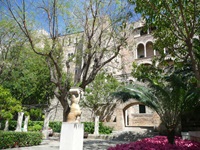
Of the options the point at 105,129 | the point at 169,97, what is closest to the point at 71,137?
the point at 169,97

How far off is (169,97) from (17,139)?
31.4 ft

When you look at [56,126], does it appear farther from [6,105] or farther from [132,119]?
[6,105]

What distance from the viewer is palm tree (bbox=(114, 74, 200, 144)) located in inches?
351

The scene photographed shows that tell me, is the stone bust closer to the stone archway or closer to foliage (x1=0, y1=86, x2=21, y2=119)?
foliage (x1=0, y1=86, x2=21, y2=119)

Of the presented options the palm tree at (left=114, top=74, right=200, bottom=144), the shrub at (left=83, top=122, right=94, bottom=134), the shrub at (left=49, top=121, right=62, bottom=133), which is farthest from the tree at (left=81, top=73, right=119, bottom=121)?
the palm tree at (left=114, top=74, right=200, bottom=144)

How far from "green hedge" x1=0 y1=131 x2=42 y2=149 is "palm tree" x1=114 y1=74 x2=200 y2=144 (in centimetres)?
700

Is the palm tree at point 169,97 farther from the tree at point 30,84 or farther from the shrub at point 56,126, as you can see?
the shrub at point 56,126

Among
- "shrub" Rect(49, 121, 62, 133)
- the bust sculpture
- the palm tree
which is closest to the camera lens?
the bust sculpture

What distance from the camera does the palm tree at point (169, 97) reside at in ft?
29.2

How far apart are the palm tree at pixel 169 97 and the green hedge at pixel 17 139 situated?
7004 millimetres

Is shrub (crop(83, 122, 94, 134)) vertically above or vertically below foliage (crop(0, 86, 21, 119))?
below

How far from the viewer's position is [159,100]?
387 inches

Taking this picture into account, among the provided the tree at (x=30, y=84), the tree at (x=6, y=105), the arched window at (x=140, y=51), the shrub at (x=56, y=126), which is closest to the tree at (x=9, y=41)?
the tree at (x=30, y=84)

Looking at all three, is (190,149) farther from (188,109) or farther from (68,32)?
(68,32)
